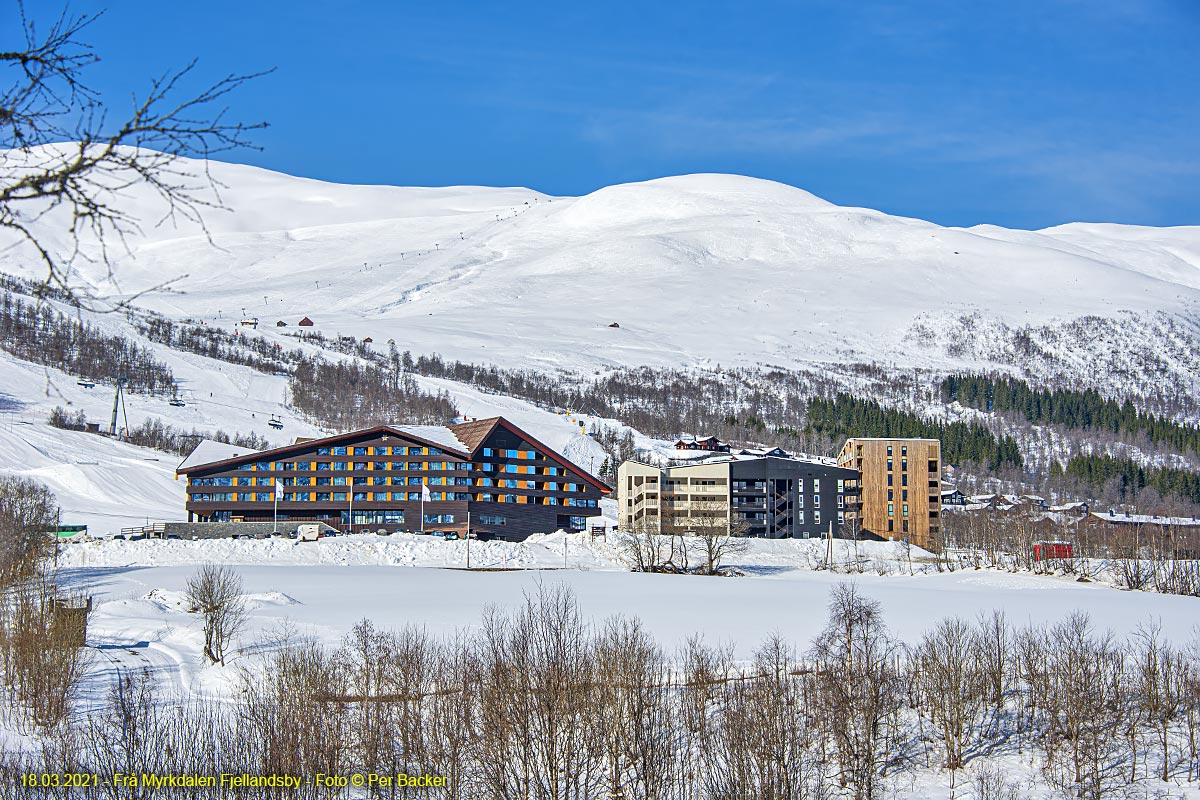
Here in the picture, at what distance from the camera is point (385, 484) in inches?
4604

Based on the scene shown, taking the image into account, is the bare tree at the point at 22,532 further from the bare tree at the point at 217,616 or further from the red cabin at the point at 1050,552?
the red cabin at the point at 1050,552

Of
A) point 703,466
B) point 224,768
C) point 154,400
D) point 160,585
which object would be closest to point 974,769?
point 224,768

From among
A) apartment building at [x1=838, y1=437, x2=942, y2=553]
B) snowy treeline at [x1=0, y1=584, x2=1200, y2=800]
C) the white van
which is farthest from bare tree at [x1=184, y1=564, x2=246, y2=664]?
apartment building at [x1=838, y1=437, x2=942, y2=553]

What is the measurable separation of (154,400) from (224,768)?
177092mm

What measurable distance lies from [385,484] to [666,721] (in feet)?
282

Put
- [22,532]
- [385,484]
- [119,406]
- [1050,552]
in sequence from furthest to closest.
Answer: [119,406] → [385,484] → [1050,552] → [22,532]

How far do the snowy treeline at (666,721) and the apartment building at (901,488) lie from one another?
8734 centimetres

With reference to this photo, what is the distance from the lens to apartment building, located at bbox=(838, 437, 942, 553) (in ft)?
446

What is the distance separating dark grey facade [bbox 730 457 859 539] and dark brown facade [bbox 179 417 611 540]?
2461 cm

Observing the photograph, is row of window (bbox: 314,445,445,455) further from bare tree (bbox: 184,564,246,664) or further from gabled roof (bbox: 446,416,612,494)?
bare tree (bbox: 184,564,246,664)

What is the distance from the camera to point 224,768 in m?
25.1

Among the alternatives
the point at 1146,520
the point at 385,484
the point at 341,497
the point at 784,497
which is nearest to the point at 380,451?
the point at 385,484

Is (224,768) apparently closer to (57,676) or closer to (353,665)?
(57,676)

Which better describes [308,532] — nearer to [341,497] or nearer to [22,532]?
[341,497]
